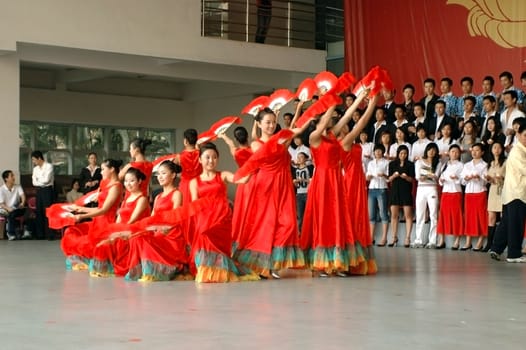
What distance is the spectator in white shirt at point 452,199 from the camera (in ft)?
38.7

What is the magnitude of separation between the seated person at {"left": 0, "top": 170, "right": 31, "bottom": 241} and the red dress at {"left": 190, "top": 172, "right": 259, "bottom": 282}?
728 cm

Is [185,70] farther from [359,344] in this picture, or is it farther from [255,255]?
[359,344]

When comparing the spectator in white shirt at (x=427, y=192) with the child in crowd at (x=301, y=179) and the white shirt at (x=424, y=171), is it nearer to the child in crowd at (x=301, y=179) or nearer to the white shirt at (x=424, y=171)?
the white shirt at (x=424, y=171)

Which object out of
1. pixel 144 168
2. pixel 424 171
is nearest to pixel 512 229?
pixel 424 171

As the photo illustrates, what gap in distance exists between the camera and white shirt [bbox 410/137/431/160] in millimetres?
12328

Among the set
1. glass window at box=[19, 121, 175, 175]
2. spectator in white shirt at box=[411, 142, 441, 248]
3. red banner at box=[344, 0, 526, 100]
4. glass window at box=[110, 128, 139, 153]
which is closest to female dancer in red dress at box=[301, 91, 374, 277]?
spectator in white shirt at box=[411, 142, 441, 248]

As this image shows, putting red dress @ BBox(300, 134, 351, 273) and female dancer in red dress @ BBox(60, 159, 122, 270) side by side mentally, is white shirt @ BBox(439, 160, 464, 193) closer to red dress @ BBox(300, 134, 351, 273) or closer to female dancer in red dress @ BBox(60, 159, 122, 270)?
red dress @ BBox(300, 134, 351, 273)

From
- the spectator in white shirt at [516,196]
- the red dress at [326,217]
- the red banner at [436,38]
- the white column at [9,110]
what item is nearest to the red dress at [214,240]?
the red dress at [326,217]

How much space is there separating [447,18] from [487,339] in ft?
34.3

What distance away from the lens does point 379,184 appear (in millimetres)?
12906

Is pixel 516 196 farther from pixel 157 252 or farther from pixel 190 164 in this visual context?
pixel 157 252

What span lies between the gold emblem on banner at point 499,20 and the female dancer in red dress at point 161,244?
7.50 metres

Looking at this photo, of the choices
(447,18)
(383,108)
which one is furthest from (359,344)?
(447,18)

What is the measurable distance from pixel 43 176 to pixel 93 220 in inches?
251
